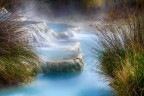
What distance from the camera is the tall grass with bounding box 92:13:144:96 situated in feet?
12.0

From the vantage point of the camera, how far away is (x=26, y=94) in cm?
448

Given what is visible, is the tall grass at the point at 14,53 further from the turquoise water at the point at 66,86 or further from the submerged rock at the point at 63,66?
the submerged rock at the point at 63,66

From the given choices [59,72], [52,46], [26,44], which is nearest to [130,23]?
[26,44]

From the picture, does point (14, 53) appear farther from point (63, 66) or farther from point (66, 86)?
point (63, 66)

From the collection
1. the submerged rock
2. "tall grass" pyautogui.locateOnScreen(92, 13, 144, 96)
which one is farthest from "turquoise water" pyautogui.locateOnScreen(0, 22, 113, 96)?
"tall grass" pyautogui.locateOnScreen(92, 13, 144, 96)

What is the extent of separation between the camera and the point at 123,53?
437 cm

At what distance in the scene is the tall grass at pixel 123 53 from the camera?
3666 millimetres

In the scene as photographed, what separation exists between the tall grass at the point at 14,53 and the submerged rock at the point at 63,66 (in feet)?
4.14

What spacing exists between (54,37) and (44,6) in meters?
9.33

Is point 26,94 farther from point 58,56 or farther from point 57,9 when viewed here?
point 57,9

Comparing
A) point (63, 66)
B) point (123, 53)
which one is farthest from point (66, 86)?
point (123, 53)

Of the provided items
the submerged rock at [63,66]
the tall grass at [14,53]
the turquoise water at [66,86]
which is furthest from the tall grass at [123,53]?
the submerged rock at [63,66]

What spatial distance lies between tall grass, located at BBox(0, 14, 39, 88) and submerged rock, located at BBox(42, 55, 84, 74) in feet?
4.14

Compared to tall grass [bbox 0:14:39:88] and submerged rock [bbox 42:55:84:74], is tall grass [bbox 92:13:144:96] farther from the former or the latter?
submerged rock [bbox 42:55:84:74]
